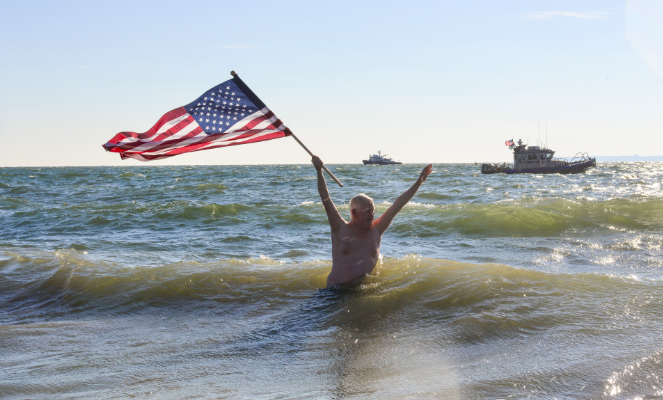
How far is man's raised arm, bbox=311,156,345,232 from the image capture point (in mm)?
5012

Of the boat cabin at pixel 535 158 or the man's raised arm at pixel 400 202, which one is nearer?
the man's raised arm at pixel 400 202

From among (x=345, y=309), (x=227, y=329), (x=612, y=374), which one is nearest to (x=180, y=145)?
(x=227, y=329)

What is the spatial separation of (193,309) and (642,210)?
13.1 metres

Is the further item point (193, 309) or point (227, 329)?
point (193, 309)

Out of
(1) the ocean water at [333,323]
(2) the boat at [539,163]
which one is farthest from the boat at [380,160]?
(1) the ocean water at [333,323]

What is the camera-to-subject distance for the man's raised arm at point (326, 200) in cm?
501

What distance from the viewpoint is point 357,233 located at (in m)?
5.40

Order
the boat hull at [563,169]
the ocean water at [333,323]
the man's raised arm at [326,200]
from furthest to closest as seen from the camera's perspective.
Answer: the boat hull at [563,169], the man's raised arm at [326,200], the ocean water at [333,323]

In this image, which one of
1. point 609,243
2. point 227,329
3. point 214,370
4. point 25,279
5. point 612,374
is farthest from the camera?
point 609,243

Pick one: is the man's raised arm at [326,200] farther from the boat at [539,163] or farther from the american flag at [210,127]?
the boat at [539,163]

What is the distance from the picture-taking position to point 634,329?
156 inches

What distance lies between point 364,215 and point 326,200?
0.48 meters

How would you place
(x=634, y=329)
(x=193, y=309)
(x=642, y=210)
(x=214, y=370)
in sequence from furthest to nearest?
(x=642, y=210) → (x=193, y=309) → (x=634, y=329) → (x=214, y=370)

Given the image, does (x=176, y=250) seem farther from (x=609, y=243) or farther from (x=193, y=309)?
(x=609, y=243)
